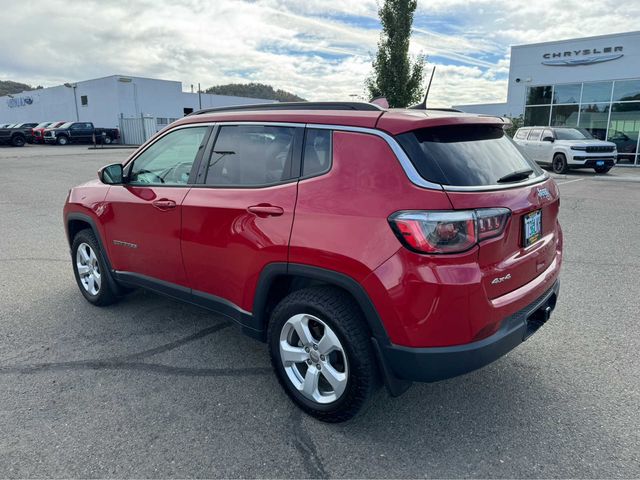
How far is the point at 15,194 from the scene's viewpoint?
39.2ft

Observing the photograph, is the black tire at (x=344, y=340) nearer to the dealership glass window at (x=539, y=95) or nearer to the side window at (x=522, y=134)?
the side window at (x=522, y=134)

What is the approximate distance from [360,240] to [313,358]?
809 mm

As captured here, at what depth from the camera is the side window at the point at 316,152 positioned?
2.71 metres

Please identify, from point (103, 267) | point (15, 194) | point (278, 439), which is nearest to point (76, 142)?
point (15, 194)

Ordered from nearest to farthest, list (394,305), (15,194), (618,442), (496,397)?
(394,305) → (618,442) → (496,397) → (15,194)

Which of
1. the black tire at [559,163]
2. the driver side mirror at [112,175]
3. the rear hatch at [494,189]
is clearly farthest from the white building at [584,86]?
the driver side mirror at [112,175]

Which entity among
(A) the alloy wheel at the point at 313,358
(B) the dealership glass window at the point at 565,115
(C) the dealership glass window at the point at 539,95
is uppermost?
(C) the dealership glass window at the point at 539,95

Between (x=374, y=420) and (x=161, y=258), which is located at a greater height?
(x=161, y=258)

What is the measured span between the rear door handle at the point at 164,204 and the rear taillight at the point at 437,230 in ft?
5.94

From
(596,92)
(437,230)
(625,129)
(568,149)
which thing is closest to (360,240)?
(437,230)

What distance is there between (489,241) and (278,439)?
156 centimetres

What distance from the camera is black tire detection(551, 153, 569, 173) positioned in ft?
56.5

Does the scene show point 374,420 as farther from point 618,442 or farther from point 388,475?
point 618,442

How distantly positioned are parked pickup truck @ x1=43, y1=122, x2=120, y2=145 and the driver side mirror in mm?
38458
